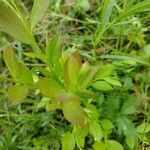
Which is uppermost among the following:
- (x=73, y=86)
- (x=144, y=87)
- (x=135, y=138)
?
(x=73, y=86)

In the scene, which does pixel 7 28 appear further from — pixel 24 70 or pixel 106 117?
pixel 106 117

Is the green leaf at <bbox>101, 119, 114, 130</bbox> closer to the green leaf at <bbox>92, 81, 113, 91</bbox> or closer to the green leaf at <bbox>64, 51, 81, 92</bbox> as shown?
the green leaf at <bbox>92, 81, 113, 91</bbox>

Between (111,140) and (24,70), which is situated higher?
(24,70)

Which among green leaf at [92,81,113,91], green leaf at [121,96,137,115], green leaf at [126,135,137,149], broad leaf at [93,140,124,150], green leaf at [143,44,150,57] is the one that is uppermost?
green leaf at [143,44,150,57]

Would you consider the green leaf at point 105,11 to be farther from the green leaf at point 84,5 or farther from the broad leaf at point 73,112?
the green leaf at point 84,5

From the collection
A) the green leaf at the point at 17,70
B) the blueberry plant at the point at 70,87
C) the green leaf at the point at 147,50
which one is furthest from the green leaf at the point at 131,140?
the green leaf at the point at 17,70

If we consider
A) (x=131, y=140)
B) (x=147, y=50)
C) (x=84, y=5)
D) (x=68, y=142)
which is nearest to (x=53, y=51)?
(x=68, y=142)

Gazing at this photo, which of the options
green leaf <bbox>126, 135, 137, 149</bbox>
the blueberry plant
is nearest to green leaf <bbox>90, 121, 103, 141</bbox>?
the blueberry plant

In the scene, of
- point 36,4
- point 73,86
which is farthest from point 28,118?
point 36,4
